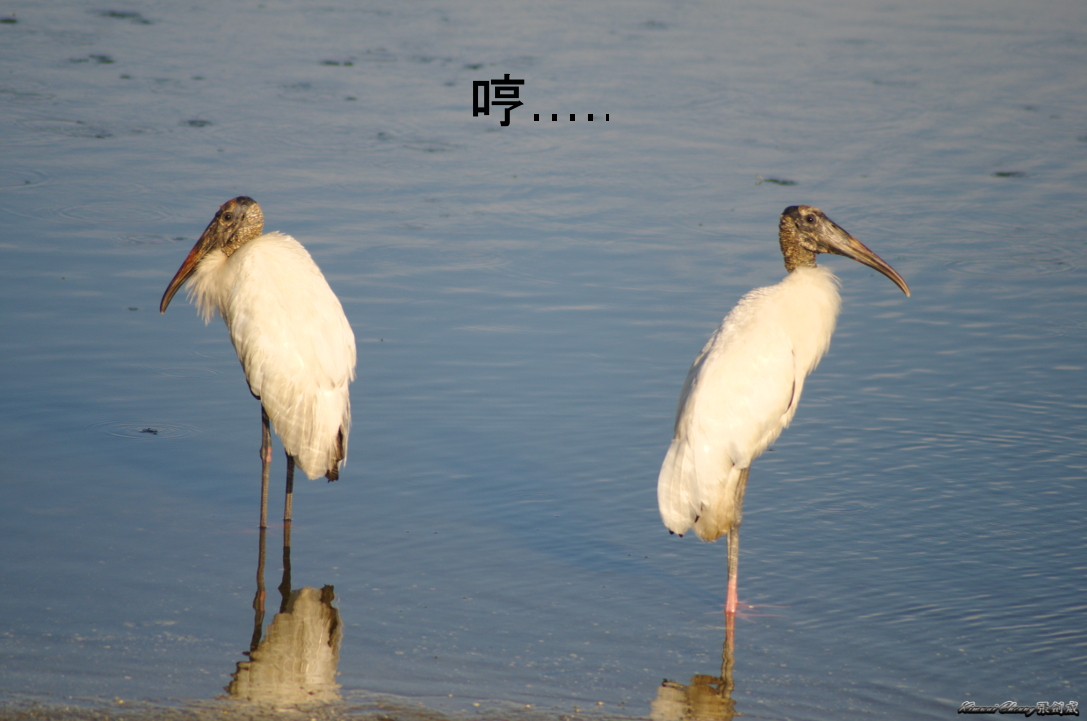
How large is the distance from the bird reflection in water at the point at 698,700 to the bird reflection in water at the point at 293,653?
134 centimetres

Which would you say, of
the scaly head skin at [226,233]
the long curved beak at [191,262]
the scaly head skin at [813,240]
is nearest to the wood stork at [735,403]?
the scaly head skin at [813,240]

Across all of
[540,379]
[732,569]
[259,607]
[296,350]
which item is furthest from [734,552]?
[540,379]

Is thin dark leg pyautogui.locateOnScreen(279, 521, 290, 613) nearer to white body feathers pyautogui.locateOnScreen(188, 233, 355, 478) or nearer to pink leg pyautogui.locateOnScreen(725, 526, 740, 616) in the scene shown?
white body feathers pyautogui.locateOnScreen(188, 233, 355, 478)

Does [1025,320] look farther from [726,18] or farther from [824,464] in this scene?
[726,18]

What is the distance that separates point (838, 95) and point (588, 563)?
36.9 ft

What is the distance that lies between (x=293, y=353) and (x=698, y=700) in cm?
282

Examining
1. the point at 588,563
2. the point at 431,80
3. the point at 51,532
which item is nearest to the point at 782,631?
the point at 588,563

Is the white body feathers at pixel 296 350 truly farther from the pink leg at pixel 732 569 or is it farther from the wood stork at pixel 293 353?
the pink leg at pixel 732 569

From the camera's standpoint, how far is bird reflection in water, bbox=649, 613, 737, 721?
5137 mm

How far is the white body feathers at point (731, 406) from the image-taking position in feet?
19.9

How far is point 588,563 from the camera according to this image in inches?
261

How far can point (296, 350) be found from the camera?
263 inches

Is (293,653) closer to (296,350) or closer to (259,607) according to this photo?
(259,607)

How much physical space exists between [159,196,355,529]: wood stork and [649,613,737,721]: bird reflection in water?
238 centimetres
